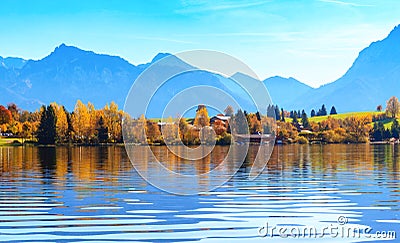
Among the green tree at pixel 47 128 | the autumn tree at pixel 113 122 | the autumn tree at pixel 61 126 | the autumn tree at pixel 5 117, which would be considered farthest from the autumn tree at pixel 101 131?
the autumn tree at pixel 5 117

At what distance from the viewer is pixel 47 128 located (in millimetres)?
137000

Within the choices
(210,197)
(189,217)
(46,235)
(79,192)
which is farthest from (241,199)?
(46,235)

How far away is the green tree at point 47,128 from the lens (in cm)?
13638

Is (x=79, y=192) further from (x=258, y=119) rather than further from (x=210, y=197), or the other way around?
(x=258, y=119)

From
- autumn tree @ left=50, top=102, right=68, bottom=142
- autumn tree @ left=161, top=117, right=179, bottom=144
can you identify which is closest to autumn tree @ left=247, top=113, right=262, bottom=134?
autumn tree @ left=161, top=117, right=179, bottom=144

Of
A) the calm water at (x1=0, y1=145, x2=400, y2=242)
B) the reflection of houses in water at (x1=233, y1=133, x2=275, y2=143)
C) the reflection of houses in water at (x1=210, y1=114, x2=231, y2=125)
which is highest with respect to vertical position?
the reflection of houses in water at (x1=210, y1=114, x2=231, y2=125)

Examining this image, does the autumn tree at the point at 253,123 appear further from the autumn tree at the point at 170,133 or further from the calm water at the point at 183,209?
the calm water at the point at 183,209

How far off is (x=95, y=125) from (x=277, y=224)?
125889 millimetres

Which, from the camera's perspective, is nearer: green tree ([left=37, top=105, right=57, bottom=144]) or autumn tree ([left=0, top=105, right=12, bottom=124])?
A: green tree ([left=37, top=105, right=57, bottom=144])

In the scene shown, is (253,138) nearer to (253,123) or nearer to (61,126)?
(253,123)

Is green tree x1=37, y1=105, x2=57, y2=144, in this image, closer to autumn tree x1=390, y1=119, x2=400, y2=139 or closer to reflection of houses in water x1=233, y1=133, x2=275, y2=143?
reflection of houses in water x1=233, y1=133, x2=275, y2=143

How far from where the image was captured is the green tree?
13638cm

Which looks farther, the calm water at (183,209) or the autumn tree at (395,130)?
the autumn tree at (395,130)

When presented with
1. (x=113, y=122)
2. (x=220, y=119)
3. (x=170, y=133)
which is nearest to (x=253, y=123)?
(x=220, y=119)
